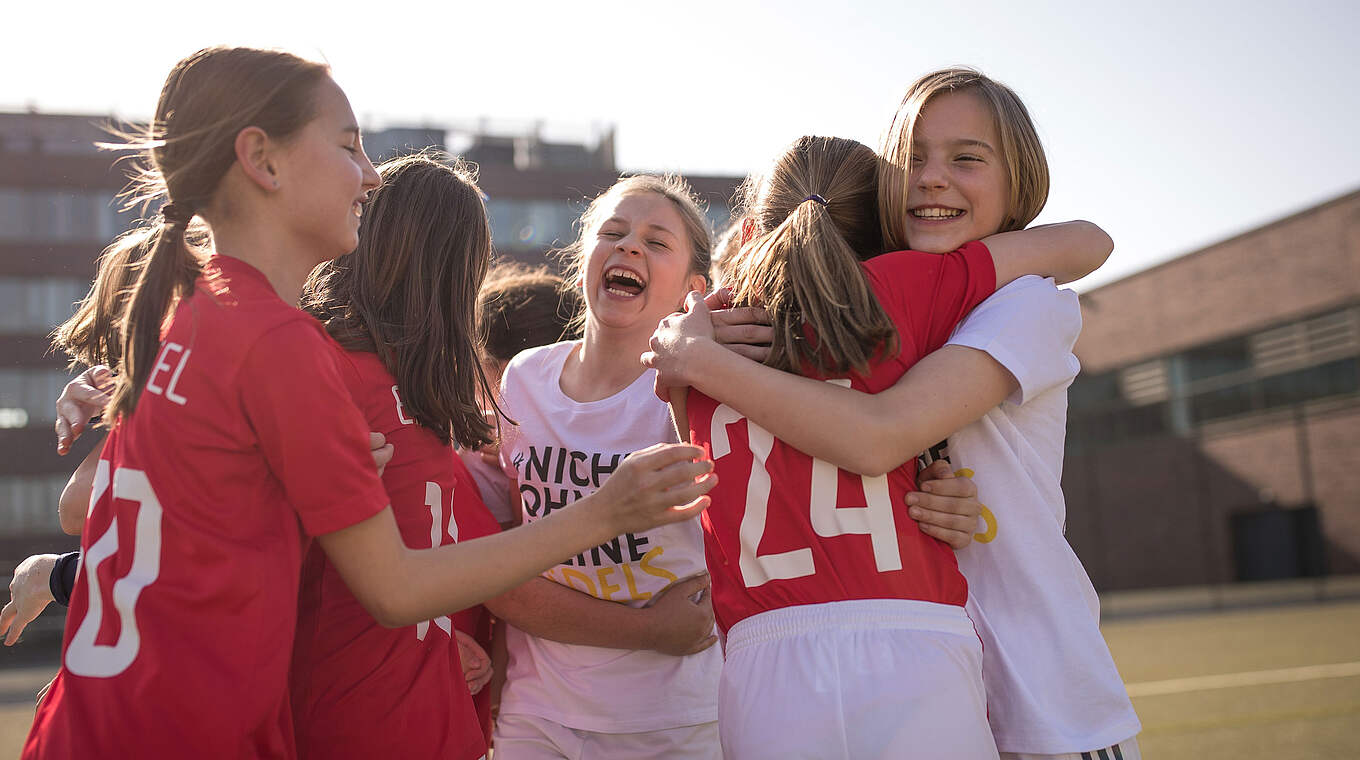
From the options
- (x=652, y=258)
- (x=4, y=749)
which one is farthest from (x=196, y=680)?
(x=4, y=749)

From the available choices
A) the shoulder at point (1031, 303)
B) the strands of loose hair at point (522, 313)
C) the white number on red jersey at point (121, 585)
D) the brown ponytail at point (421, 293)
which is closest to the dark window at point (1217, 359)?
the strands of loose hair at point (522, 313)

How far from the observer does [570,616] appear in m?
3.16

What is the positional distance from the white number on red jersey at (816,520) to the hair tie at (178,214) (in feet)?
3.83

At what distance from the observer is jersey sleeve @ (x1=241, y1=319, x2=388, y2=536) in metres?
1.73

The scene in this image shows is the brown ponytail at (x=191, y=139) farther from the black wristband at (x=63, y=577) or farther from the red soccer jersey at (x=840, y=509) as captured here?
the red soccer jersey at (x=840, y=509)

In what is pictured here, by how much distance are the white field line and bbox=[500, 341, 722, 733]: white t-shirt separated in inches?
339

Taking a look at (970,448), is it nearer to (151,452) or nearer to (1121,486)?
(151,452)

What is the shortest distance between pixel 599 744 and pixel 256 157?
6.51 feet

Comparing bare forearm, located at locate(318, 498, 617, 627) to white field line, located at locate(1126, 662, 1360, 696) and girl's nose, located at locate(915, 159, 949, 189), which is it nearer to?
girl's nose, located at locate(915, 159, 949, 189)

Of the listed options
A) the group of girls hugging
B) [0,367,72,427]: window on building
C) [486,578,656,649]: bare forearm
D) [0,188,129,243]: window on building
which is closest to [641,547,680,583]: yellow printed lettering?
[486,578,656,649]: bare forearm

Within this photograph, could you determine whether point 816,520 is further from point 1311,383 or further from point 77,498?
point 1311,383

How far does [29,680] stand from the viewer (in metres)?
17.0

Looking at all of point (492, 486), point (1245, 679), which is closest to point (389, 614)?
point (492, 486)

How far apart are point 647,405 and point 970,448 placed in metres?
1.21
